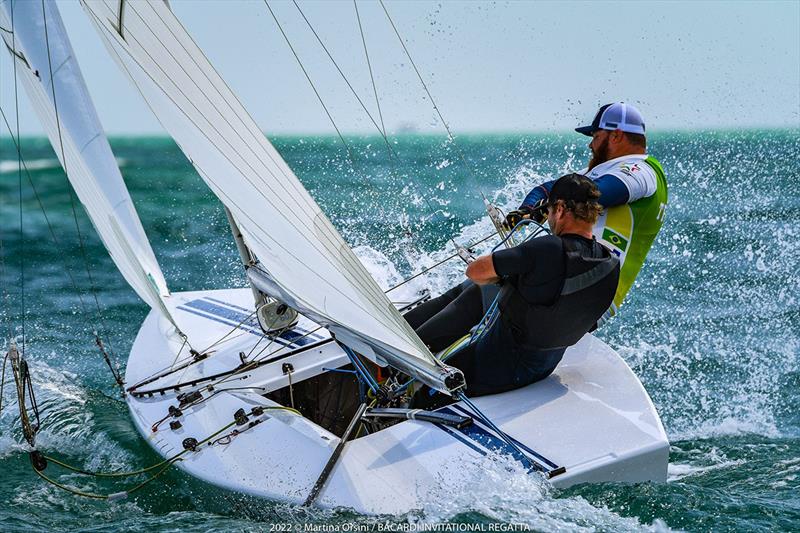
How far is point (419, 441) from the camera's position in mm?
3498

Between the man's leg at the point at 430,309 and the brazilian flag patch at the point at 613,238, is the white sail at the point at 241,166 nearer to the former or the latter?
the man's leg at the point at 430,309

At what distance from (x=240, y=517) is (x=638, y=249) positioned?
194cm

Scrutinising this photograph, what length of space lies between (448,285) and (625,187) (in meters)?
1.97

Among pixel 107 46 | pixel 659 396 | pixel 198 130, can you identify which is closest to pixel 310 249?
pixel 198 130


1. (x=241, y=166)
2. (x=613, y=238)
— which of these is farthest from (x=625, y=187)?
(x=241, y=166)

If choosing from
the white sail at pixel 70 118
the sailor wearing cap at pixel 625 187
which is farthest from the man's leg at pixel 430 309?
the white sail at pixel 70 118

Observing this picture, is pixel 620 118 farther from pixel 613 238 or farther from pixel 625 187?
pixel 613 238

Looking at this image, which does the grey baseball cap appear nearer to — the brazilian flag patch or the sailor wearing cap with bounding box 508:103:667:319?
the sailor wearing cap with bounding box 508:103:667:319

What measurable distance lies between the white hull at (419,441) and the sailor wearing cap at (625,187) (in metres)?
0.47

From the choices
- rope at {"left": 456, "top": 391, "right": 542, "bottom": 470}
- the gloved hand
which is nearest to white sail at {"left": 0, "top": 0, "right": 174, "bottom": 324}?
the gloved hand

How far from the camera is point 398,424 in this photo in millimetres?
3623

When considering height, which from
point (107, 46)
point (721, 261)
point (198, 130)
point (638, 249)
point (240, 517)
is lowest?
point (721, 261)

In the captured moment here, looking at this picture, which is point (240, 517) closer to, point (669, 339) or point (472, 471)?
point (472, 471)

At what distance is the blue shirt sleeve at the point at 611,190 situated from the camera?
376cm
